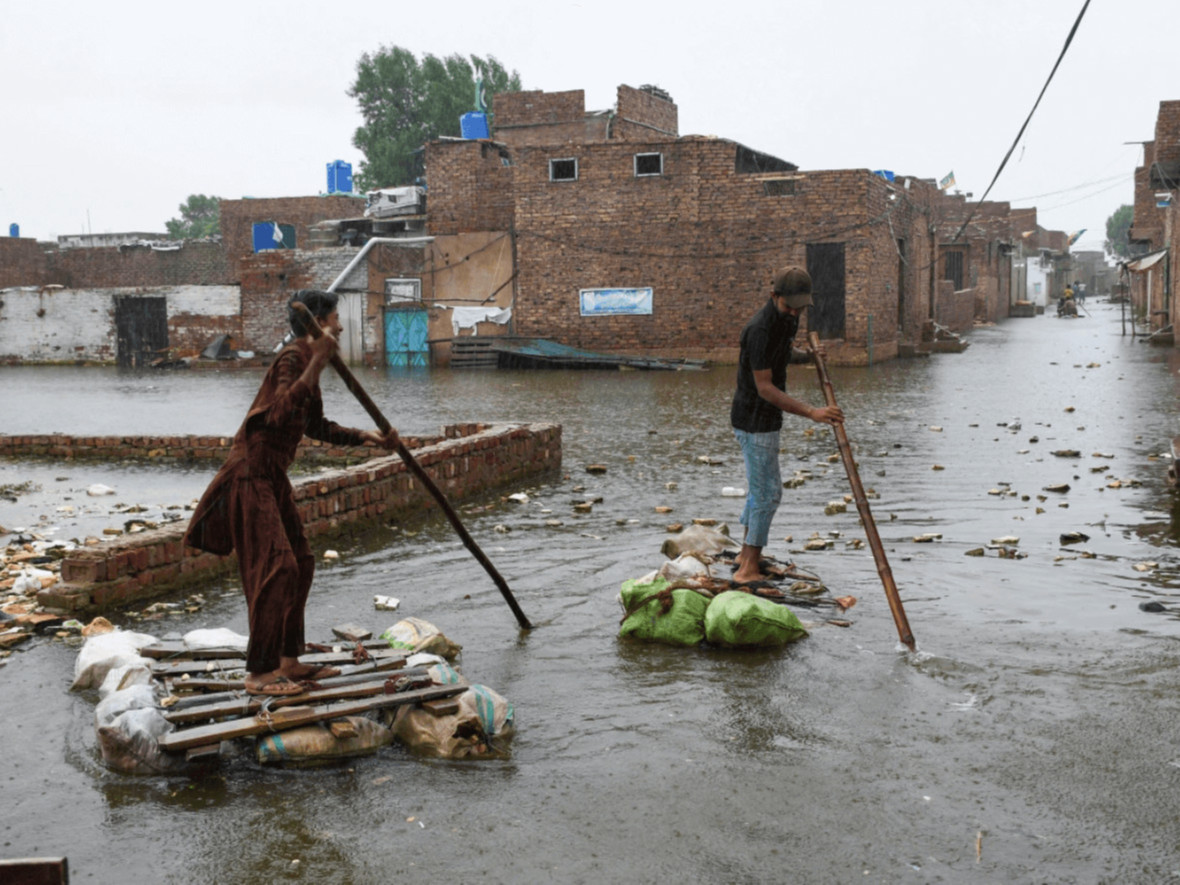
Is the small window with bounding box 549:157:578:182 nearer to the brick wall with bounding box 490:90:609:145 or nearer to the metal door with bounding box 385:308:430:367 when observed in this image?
the metal door with bounding box 385:308:430:367

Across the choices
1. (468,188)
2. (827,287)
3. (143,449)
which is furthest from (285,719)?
(468,188)

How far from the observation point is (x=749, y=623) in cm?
509

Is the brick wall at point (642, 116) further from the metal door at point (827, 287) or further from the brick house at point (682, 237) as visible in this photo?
the metal door at point (827, 287)

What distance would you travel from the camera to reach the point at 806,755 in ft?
12.7

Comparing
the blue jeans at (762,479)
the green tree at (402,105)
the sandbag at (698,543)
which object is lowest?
the sandbag at (698,543)

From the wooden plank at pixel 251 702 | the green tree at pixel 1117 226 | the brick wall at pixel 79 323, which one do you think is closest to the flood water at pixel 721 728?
the wooden plank at pixel 251 702

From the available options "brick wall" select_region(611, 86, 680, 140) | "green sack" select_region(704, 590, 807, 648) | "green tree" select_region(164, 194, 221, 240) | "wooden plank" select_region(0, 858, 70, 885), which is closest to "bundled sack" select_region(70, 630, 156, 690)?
"wooden plank" select_region(0, 858, 70, 885)

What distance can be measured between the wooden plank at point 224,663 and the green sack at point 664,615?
118 centimetres

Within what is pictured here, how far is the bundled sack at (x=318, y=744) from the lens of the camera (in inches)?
154

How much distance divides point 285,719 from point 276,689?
0.26 meters

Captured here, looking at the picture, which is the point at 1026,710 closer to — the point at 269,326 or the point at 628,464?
the point at 628,464

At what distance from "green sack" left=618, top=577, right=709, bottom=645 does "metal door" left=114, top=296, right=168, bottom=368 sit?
31823 mm

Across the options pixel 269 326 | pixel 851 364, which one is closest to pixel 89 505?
pixel 851 364

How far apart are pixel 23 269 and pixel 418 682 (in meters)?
47.2
